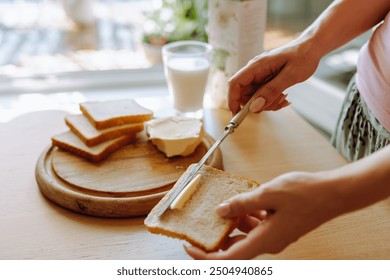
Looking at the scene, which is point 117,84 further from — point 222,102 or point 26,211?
point 26,211

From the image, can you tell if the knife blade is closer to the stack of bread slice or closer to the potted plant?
the stack of bread slice

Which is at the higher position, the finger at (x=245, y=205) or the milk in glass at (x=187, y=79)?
the finger at (x=245, y=205)

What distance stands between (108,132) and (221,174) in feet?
1.17

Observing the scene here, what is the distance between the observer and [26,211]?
93 cm

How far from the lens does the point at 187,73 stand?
49.7 inches

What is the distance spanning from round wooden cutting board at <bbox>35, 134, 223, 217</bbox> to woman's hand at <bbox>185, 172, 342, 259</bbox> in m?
0.32

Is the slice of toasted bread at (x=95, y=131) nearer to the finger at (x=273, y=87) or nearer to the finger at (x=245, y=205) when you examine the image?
the finger at (x=273, y=87)

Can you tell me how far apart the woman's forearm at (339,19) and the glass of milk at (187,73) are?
14.2 inches

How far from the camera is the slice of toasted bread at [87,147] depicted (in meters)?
1.04

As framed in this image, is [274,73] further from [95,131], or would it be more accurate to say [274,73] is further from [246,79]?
[95,131]

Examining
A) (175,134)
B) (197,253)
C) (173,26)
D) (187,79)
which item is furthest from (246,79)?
(173,26)

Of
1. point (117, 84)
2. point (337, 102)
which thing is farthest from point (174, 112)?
point (337, 102)

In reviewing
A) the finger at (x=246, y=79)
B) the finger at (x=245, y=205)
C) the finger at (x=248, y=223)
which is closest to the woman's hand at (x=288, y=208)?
the finger at (x=245, y=205)

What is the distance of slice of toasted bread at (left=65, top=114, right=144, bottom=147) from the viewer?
1.07 m
